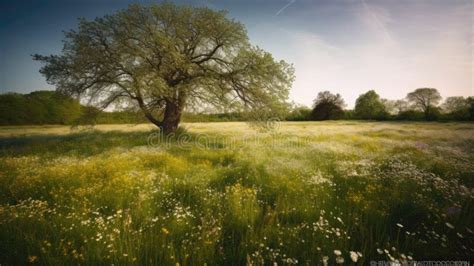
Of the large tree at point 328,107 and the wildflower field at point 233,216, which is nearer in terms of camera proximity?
the wildflower field at point 233,216

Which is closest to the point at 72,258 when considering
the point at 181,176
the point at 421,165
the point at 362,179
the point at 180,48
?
the point at 181,176

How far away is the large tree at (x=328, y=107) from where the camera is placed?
7831cm

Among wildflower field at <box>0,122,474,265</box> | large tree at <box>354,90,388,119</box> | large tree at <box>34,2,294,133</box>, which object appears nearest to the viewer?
→ wildflower field at <box>0,122,474,265</box>

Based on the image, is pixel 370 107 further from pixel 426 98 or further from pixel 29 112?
pixel 29 112

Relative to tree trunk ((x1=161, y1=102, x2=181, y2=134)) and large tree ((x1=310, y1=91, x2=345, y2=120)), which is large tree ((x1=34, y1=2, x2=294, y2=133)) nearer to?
tree trunk ((x1=161, y1=102, x2=181, y2=134))

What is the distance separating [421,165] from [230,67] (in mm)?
12732

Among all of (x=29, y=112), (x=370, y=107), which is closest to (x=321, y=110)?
(x=370, y=107)

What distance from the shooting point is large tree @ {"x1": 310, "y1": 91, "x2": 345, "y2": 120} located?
257ft

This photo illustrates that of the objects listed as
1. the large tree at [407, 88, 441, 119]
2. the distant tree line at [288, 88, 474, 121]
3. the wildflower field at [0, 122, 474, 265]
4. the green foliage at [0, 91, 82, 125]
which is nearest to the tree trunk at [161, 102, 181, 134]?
the wildflower field at [0, 122, 474, 265]

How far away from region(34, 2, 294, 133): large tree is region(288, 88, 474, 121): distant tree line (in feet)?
130

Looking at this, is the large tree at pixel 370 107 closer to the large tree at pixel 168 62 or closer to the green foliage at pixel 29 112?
the large tree at pixel 168 62

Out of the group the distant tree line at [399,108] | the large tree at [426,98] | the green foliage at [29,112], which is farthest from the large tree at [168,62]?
the large tree at [426,98]

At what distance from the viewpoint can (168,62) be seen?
1317 centimetres

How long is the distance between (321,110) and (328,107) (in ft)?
10.9
